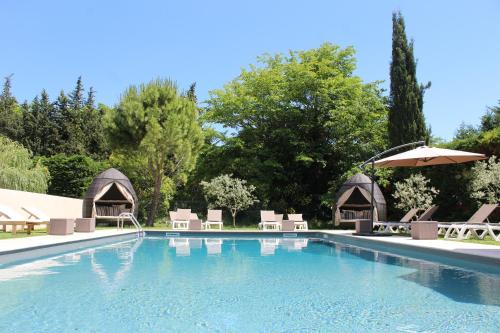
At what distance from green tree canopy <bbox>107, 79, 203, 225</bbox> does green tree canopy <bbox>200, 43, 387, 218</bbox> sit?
3.23m

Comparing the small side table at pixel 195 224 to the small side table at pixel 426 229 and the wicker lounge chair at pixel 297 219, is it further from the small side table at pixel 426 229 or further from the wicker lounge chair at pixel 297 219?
the small side table at pixel 426 229

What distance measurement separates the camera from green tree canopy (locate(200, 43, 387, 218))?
24094 millimetres

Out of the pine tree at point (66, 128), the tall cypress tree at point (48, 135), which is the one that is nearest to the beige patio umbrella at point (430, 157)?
the pine tree at point (66, 128)

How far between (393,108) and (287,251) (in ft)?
42.1

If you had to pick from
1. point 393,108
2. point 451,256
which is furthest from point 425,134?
point 451,256

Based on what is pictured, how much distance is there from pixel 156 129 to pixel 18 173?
22.7 feet

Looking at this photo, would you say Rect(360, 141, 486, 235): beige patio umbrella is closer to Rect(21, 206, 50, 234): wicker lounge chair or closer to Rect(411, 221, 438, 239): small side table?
Rect(411, 221, 438, 239): small side table

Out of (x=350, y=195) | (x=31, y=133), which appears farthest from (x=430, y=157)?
(x=31, y=133)

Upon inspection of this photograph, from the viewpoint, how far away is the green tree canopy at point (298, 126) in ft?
79.0

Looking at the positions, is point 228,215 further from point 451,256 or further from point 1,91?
point 1,91

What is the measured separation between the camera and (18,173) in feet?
70.1

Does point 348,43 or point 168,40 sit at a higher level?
point 348,43

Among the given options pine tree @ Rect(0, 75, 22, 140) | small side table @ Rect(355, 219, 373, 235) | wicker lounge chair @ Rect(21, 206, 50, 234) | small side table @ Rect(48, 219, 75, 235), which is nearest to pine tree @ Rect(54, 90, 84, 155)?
pine tree @ Rect(0, 75, 22, 140)

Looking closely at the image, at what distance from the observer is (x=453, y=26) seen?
1653 cm
